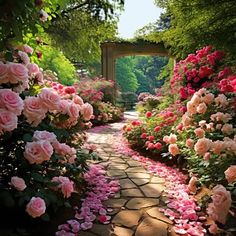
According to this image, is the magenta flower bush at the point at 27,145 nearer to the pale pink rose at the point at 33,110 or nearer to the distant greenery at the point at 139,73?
the pale pink rose at the point at 33,110

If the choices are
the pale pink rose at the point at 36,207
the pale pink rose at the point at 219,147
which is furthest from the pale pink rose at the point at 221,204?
the pale pink rose at the point at 36,207

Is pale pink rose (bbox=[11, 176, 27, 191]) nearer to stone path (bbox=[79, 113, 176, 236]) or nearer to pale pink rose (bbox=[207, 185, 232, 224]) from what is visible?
stone path (bbox=[79, 113, 176, 236])

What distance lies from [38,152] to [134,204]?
1530 millimetres

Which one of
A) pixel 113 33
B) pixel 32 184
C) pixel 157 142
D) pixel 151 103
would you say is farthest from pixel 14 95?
pixel 113 33

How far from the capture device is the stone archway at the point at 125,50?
498 inches

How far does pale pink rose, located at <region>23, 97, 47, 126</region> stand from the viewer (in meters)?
2.06

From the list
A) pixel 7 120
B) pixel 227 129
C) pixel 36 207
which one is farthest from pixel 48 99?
pixel 227 129

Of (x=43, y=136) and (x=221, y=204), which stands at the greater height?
(x=43, y=136)

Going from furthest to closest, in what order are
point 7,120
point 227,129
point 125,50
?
point 125,50, point 227,129, point 7,120

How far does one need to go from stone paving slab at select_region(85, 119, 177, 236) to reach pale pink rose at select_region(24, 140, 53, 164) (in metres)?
0.94

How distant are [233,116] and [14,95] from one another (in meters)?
2.68

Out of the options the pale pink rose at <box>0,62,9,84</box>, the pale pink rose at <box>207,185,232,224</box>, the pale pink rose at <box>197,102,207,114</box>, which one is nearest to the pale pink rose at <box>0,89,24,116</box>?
the pale pink rose at <box>0,62,9,84</box>

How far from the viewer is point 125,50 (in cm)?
1293

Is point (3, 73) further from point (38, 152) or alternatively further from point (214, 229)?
point (214, 229)
